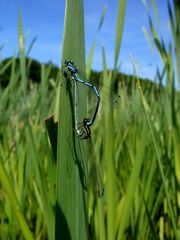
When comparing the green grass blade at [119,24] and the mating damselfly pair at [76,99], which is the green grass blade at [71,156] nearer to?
the mating damselfly pair at [76,99]

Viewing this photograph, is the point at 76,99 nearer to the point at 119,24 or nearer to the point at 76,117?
the point at 76,117

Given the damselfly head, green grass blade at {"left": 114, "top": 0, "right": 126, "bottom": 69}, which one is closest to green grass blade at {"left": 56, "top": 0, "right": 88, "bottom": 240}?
the damselfly head

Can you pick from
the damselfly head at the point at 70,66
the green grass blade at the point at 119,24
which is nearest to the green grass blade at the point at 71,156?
the damselfly head at the point at 70,66

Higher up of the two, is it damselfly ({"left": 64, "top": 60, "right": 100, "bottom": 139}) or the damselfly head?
the damselfly head

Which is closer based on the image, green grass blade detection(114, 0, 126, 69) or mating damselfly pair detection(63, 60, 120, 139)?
mating damselfly pair detection(63, 60, 120, 139)

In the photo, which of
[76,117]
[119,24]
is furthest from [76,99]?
[119,24]

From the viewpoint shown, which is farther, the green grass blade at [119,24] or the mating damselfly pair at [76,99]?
the green grass blade at [119,24]

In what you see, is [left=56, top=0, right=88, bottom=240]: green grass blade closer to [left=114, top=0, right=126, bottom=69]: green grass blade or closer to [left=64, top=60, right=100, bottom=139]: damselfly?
[left=64, top=60, right=100, bottom=139]: damselfly

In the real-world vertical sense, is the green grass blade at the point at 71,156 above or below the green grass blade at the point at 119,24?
below

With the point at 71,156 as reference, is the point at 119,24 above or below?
above

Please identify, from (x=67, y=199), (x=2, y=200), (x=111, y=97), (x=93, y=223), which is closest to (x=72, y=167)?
(x=67, y=199)

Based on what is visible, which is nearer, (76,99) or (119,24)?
(76,99)

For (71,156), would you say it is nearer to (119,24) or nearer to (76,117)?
(76,117)
